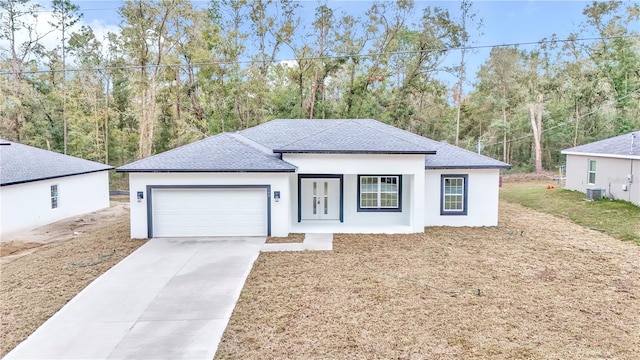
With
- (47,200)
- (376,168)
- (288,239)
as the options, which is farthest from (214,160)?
(47,200)

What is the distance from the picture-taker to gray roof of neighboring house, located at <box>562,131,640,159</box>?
1630 cm

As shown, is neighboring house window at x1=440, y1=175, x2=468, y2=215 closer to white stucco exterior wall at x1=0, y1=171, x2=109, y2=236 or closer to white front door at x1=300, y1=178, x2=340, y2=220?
white front door at x1=300, y1=178, x2=340, y2=220

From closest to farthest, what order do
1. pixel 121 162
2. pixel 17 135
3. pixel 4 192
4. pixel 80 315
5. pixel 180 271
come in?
pixel 80 315 < pixel 180 271 < pixel 4 192 < pixel 17 135 < pixel 121 162

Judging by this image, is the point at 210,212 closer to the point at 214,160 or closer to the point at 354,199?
the point at 214,160

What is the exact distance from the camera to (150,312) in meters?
6.40

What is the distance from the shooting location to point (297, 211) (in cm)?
1334

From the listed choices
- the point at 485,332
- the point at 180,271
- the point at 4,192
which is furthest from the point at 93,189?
the point at 485,332

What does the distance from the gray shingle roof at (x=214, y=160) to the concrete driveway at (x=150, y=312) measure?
282 centimetres

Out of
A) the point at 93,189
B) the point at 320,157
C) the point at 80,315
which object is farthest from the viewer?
the point at 93,189

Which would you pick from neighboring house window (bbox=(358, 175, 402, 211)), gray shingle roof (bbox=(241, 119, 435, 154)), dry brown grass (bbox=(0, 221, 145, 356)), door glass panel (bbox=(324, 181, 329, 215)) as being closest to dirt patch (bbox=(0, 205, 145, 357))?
dry brown grass (bbox=(0, 221, 145, 356))

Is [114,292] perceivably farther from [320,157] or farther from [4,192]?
[4,192]

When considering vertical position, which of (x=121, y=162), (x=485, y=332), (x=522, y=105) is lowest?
(x=485, y=332)

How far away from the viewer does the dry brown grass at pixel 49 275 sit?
242 inches

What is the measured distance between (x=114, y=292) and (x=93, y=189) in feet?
42.8
